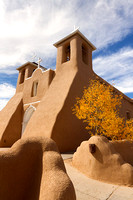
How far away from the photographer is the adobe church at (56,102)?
8234 millimetres

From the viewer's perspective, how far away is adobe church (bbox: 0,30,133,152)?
27.0 ft

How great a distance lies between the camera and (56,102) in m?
9.02

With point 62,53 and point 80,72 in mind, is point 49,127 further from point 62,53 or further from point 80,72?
point 62,53

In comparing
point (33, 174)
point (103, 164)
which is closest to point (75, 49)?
point (103, 164)

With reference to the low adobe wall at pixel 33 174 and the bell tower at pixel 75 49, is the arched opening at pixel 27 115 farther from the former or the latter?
the low adobe wall at pixel 33 174

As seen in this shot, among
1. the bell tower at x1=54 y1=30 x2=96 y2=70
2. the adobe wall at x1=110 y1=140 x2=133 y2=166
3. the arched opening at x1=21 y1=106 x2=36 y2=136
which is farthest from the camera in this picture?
the arched opening at x1=21 y1=106 x2=36 y2=136

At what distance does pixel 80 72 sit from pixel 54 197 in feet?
32.4

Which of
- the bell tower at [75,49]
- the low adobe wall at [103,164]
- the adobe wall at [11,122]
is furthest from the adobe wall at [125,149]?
the adobe wall at [11,122]

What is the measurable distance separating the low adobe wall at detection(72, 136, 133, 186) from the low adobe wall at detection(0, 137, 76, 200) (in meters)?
2.55

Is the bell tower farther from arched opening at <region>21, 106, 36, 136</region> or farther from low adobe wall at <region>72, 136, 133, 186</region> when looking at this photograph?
low adobe wall at <region>72, 136, 133, 186</region>

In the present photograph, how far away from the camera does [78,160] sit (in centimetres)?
488

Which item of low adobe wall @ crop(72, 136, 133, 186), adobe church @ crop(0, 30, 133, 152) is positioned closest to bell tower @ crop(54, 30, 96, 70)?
adobe church @ crop(0, 30, 133, 152)

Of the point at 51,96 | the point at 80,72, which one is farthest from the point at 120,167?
the point at 80,72

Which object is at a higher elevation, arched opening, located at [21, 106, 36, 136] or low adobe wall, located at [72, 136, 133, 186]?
arched opening, located at [21, 106, 36, 136]
